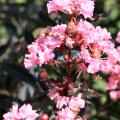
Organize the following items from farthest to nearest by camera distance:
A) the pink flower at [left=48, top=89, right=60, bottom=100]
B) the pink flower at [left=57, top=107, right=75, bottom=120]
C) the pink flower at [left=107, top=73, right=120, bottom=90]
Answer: the pink flower at [left=107, top=73, right=120, bottom=90], the pink flower at [left=48, top=89, right=60, bottom=100], the pink flower at [left=57, top=107, right=75, bottom=120]

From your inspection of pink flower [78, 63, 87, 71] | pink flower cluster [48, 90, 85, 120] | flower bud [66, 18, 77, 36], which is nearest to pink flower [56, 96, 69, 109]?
pink flower cluster [48, 90, 85, 120]

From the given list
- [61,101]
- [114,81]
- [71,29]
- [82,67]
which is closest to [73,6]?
[71,29]

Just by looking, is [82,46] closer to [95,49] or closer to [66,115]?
[95,49]

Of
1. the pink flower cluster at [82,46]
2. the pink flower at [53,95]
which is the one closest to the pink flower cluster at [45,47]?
the pink flower cluster at [82,46]

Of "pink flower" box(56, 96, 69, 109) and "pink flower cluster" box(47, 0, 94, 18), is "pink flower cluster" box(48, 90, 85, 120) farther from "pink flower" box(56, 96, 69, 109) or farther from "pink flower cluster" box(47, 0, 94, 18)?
"pink flower cluster" box(47, 0, 94, 18)

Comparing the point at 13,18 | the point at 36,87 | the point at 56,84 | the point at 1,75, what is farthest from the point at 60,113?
the point at 13,18

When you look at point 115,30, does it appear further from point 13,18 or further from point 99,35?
point 99,35
